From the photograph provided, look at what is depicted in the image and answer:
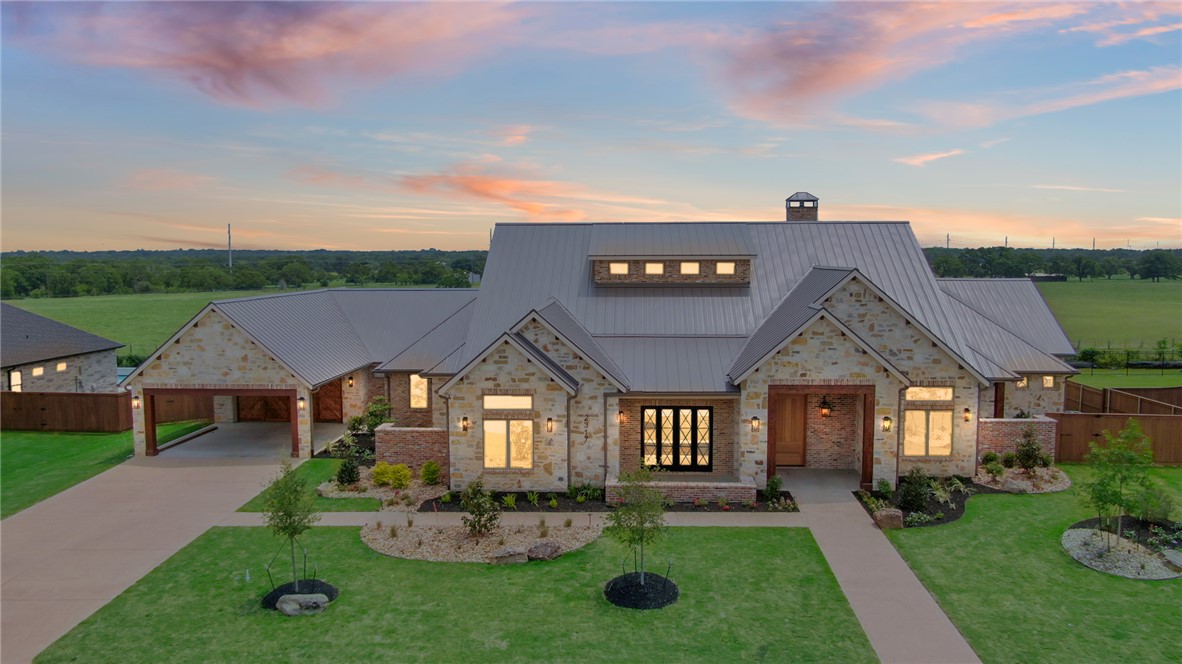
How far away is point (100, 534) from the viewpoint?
16.4 metres

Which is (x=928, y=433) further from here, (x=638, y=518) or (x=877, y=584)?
(x=638, y=518)

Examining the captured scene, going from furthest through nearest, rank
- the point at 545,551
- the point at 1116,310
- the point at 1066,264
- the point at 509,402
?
the point at 1066,264
the point at 1116,310
the point at 509,402
the point at 545,551

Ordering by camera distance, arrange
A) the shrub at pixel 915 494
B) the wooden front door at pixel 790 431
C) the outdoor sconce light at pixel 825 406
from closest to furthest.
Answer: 1. the shrub at pixel 915 494
2. the outdoor sconce light at pixel 825 406
3. the wooden front door at pixel 790 431

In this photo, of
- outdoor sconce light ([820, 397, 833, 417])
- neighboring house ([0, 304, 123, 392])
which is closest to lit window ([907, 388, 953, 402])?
outdoor sconce light ([820, 397, 833, 417])

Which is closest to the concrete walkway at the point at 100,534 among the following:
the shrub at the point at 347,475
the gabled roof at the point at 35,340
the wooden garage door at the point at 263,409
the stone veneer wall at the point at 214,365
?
the shrub at the point at 347,475

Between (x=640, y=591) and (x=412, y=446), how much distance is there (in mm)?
9795

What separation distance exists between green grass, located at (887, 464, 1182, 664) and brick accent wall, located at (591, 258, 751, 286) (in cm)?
1038

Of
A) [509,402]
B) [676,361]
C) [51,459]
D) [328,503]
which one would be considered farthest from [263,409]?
[676,361]

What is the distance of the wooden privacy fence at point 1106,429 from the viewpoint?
21031 millimetres

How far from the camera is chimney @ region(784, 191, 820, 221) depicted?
29219mm

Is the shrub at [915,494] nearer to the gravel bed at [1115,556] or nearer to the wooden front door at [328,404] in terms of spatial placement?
the gravel bed at [1115,556]

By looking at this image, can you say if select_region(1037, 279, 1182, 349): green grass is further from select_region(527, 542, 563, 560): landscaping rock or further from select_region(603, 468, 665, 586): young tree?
select_region(527, 542, 563, 560): landscaping rock

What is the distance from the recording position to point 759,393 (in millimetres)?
18922

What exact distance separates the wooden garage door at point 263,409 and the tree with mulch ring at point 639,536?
65.0 ft
